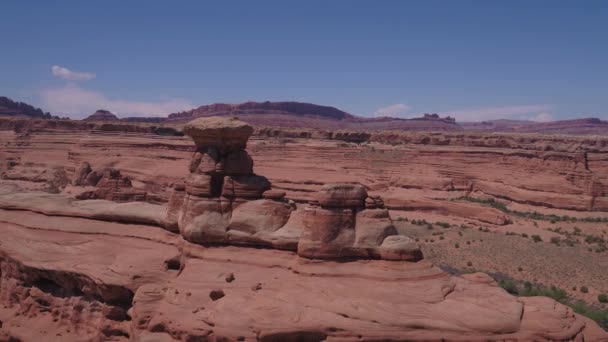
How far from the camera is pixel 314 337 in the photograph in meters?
10.2

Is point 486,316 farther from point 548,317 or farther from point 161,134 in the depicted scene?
point 161,134

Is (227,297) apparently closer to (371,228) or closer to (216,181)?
(371,228)

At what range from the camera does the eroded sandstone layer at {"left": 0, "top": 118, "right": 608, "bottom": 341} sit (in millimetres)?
10414

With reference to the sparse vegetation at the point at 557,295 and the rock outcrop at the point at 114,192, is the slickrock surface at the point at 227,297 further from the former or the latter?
the sparse vegetation at the point at 557,295

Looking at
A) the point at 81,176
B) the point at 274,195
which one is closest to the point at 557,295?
the point at 274,195

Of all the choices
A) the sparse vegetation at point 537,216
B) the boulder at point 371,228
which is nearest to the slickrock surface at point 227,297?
the boulder at point 371,228

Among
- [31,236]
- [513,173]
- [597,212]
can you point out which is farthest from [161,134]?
[31,236]

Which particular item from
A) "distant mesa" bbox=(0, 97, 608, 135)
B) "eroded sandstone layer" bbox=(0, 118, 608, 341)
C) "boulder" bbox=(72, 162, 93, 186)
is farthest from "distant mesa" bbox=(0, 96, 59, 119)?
"eroded sandstone layer" bbox=(0, 118, 608, 341)

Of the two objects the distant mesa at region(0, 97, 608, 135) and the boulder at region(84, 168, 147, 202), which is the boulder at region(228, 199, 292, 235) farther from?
the distant mesa at region(0, 97, 608, 135)

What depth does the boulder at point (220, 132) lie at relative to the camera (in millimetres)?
14266

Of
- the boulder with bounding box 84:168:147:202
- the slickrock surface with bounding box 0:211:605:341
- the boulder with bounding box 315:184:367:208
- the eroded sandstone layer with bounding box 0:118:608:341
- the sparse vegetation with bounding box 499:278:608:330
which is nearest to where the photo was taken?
the slickrock surface with bounding box 0:211:605:341

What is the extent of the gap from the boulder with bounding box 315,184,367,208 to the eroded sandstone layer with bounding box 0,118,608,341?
0.09 ft

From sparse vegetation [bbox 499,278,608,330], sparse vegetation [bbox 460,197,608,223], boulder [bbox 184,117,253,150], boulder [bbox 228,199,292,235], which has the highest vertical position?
boulder [bbox 184,117,253,150]

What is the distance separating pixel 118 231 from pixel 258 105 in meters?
144
